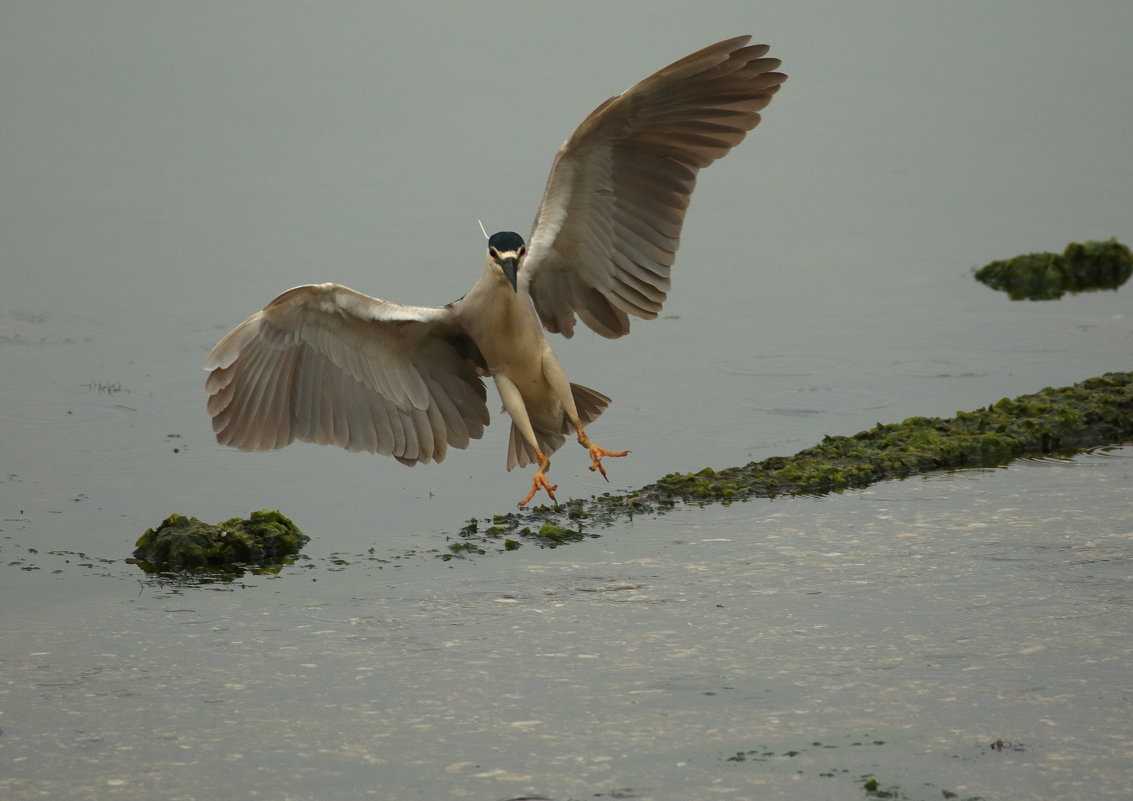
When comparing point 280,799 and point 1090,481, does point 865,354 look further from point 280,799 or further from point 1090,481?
point 280,799

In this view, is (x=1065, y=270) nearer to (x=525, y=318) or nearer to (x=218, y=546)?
(x=525, y=318)

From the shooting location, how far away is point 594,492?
7.64 meters

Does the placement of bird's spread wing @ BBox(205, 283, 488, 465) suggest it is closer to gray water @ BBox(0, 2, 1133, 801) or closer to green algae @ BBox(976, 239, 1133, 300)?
gray water @ BBox(0, 2, 1133, 801)

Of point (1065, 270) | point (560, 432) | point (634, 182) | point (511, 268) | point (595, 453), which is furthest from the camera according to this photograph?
point (1065, 270)

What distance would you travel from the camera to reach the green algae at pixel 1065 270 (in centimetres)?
1094

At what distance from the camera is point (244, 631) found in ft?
20.1

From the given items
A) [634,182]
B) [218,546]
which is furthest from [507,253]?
[218,546]

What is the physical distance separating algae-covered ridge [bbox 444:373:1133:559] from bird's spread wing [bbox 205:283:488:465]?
0.56m

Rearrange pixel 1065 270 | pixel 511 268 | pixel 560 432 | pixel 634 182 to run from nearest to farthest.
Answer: pixel 511 268, pixel 634 182, pixel 560 432, pixel 1065 270

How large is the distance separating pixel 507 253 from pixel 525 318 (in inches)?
17.5

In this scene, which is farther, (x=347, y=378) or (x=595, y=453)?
(x=347, y=378)

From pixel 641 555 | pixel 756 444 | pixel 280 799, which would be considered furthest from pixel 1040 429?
pixel 280 799

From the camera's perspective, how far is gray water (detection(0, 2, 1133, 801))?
201 inches

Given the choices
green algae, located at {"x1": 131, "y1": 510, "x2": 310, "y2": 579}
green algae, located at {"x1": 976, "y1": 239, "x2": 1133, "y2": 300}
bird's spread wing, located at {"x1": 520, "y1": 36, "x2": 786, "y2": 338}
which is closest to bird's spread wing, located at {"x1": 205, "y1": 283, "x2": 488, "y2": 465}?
green algae, located at {"x1": 131, "y1": 510, "x2": 310, "y2": 579}
